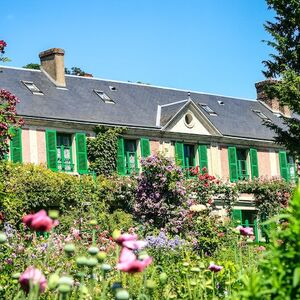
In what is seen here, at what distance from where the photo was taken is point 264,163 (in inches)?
1328

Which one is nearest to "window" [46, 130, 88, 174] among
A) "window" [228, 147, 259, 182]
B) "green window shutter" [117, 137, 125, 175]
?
"green window shutter" [117, 137, 125, 175]

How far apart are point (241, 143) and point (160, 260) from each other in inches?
931

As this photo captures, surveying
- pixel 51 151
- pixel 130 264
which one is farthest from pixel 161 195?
pixel 130 264

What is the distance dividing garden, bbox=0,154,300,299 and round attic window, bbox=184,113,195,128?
3.45m

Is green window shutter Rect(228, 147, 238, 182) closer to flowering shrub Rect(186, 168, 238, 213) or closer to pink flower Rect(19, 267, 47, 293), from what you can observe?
flowering shrub Rect(186, 168, 238, 213)

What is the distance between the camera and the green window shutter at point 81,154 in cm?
2658

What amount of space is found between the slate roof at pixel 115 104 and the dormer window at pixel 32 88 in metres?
0.17

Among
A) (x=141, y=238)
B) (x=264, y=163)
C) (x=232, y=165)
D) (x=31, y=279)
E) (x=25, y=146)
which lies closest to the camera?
(x=31, y=279)

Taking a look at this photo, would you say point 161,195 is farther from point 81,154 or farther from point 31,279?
point 31,279

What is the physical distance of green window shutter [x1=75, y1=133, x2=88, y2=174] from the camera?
26.6m

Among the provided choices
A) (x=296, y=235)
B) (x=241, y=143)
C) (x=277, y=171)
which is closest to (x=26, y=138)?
(x=241, y=143)

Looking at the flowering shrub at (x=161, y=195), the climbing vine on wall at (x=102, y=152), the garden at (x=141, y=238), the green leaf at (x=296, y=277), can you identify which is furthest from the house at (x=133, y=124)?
the green leaf at (x=296, y=277)

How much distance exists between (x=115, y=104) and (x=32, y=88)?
12.7 ft

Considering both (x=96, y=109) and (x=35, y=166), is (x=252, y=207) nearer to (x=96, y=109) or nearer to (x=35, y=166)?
(x=96, y=109)
